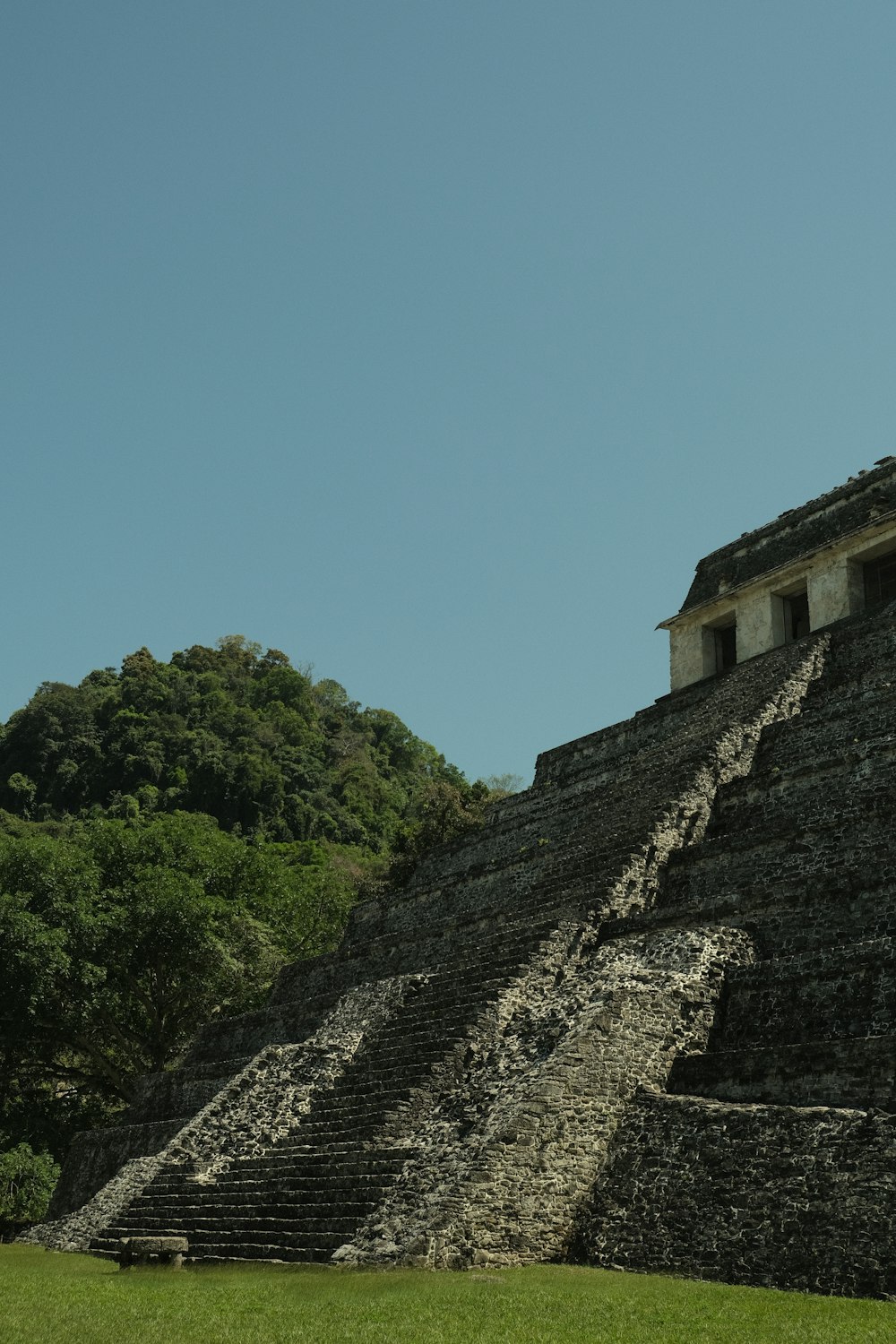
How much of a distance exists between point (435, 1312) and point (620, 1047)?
3.25 meters

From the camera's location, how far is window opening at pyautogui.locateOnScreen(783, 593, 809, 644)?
67.3 ft

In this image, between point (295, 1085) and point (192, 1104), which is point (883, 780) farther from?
point (192, 1104)

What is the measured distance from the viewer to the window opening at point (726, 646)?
2133 cm

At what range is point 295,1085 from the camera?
13.3 m

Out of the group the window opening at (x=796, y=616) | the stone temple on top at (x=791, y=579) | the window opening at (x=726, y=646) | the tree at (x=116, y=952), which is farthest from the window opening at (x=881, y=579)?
the tree at (x=116, y=952)

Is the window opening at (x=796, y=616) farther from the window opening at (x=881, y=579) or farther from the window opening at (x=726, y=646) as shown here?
the window opening at (x=881, y=579)

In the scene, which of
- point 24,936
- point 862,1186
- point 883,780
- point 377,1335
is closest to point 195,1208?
point 377,1335

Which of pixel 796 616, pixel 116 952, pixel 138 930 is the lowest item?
pixel 116 952

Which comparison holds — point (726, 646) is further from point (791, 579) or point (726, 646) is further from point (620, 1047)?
point (620, 1047)

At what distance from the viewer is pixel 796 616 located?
2072cm

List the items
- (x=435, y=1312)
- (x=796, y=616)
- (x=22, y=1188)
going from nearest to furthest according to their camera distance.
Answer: (x=435, y=1312)
(x=22, y=1188)
(x=796, y=616)

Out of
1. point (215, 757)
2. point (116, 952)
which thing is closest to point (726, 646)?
point (116, 952)

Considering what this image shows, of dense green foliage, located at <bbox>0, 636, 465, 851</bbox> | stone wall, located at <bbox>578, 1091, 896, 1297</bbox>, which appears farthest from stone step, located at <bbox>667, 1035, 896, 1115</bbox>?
dense green foliage, located at <bbox>0, 636, 465, 851</bbox>

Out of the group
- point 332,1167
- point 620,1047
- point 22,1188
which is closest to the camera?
point 620,1047
